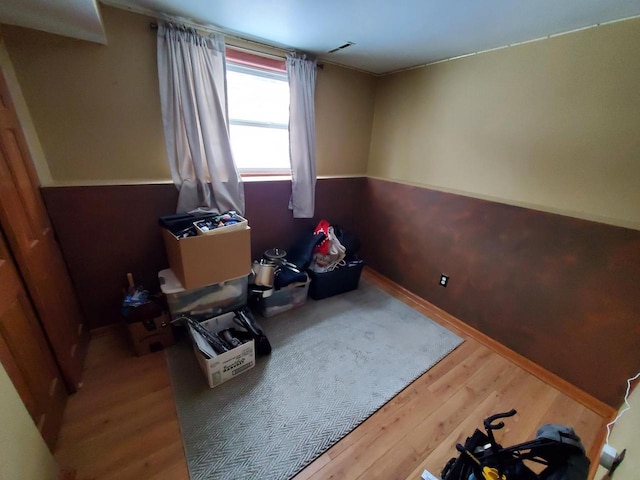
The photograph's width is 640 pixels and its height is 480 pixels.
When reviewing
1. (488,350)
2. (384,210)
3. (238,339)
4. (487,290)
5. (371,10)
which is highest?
(371,10)

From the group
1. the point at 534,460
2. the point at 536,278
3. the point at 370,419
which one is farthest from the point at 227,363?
the point at 536,278

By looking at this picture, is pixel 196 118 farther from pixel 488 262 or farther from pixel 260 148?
pixel 488 262

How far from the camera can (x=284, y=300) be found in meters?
2.18

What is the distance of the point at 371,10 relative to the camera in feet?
4.54

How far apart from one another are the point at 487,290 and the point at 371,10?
2028 mm

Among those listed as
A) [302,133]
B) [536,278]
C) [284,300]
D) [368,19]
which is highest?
[368,19]

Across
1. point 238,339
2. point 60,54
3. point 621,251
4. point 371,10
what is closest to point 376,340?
point 238,339

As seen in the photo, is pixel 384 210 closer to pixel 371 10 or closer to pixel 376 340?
pixel 376 340

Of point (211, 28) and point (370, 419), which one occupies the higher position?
point (211, 28)

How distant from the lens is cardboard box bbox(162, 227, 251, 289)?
160 cm

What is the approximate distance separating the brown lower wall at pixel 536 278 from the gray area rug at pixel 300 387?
391mm

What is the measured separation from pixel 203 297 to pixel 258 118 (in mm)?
1556

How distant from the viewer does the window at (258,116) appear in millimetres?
2074

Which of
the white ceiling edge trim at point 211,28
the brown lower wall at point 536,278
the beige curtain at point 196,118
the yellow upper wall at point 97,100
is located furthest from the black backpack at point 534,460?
the white ceiling edge trim at point 211,28
